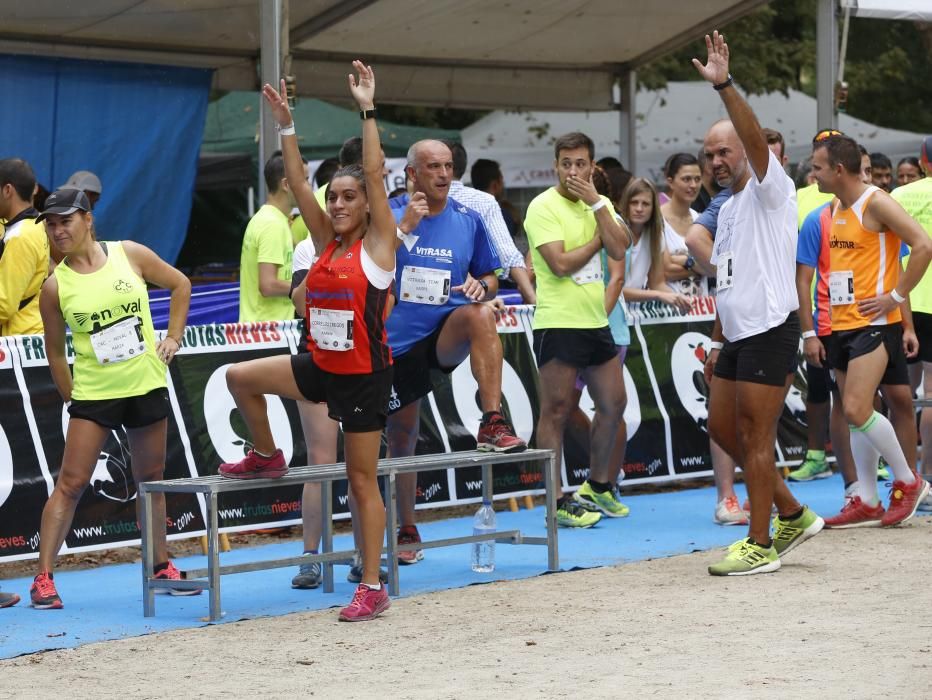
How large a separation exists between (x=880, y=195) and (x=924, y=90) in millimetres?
22279

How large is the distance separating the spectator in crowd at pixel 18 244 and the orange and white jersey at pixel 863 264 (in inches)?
171

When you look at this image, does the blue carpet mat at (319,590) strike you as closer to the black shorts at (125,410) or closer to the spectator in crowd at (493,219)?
the black shorts at (125,410)

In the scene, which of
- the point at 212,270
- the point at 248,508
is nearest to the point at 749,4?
the point at 212,270

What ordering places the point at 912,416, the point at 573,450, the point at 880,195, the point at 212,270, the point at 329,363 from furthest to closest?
the point at 212,270 → the point at 573,450 → the point at 912,416 → the point at 880,195 → the point at 329,363

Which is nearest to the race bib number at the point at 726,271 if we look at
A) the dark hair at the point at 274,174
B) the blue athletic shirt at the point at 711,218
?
the blue athletic shirt at the point at 711,218

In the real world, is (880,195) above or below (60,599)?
above

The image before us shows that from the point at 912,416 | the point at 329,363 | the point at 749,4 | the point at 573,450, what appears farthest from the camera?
the point at 749,4

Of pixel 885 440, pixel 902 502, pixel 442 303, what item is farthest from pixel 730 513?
pixel 442 303

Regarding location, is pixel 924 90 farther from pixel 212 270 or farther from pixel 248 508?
pixel 248 508

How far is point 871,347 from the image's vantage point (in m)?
8.52

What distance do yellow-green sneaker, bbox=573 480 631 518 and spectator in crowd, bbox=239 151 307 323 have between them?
2.14 meters

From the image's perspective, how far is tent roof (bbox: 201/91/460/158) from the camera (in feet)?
61.8

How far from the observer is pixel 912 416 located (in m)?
9.05

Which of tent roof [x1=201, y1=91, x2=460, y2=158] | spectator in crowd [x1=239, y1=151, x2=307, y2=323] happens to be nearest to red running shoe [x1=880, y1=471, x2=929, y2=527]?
spectator in crowd [x1=239, y1=151, x2=307, y2=323]
